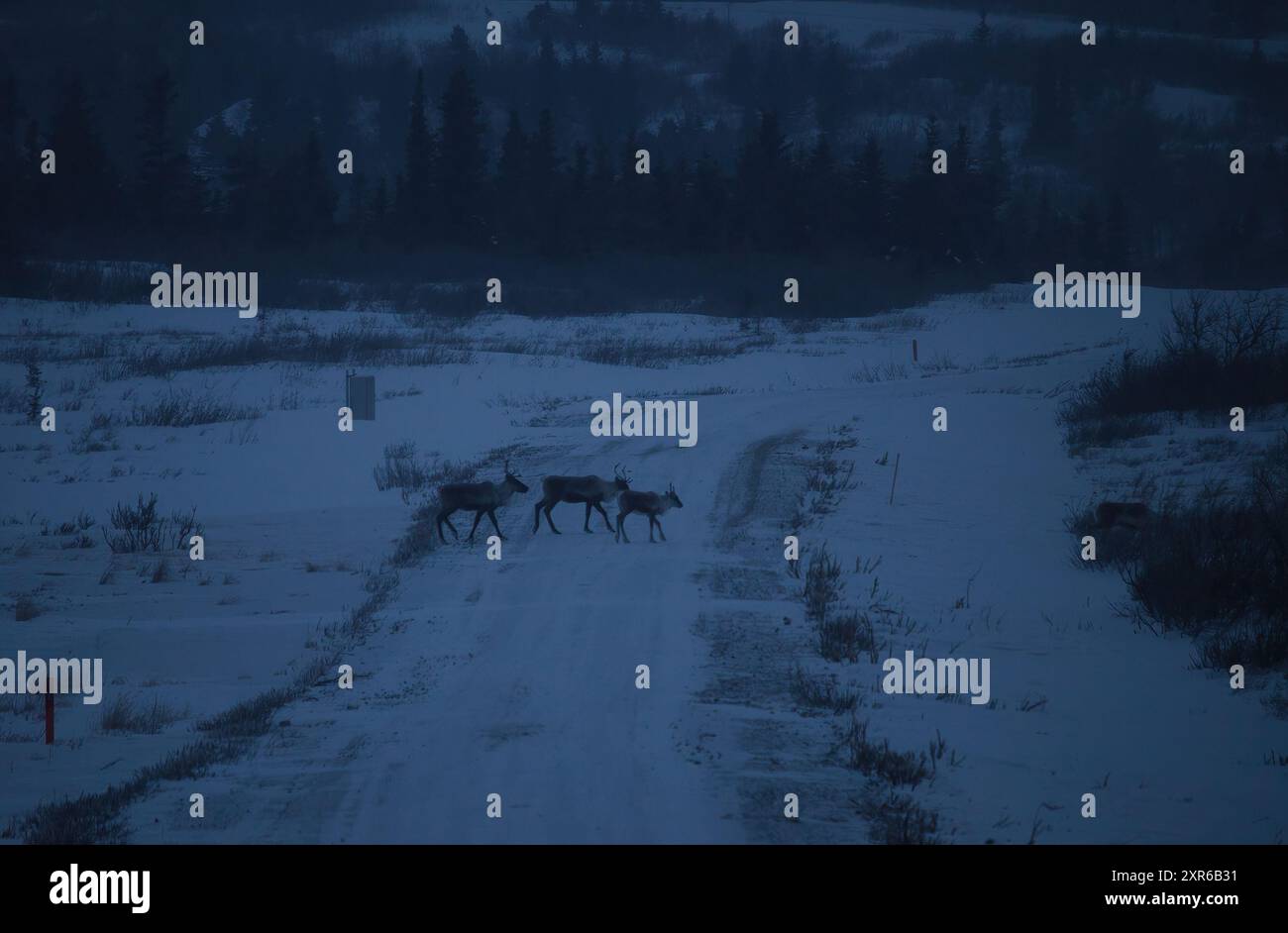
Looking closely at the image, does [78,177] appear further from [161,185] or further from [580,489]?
[580,489]

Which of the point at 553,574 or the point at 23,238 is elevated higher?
the point at 23,238

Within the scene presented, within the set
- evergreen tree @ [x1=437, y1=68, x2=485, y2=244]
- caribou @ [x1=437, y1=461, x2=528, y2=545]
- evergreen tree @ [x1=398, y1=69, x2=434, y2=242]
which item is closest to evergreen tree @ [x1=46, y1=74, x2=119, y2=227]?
evergreen tree @ [x1=398, y1=69, x2=434, y2=242]

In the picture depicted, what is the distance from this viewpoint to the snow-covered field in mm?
7074

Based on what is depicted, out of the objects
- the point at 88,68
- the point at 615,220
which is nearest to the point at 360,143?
the point at 88,68

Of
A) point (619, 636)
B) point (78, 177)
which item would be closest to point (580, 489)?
point (619, 636)

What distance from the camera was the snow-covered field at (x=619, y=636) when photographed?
7.07 m

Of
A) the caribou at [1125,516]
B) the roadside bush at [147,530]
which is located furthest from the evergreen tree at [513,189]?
the caribou at [1125,516]

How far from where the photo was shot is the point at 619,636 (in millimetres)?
10445

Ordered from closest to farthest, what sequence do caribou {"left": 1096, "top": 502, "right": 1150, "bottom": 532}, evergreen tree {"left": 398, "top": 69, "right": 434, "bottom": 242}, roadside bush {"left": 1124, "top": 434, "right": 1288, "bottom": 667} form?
roadside bush {"left": 1124, "top": 434, "right": 1288, "bottom": 667} < caribou {"left": 1096, "top": 502, "right": 1150, "bottom": 532} < evergreen tree {"left": 398, "top": 69, "right": 434, "bottom": 242}

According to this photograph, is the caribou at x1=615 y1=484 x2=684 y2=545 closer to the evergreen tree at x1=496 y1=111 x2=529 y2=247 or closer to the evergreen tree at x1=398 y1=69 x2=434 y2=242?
the evergreen tree at x1=496 y1=111 x2=529 y2=247

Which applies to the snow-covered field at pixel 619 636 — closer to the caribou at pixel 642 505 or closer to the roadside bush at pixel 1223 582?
the roadside bush at pixel 1223 582

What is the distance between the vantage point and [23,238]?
5103cm
